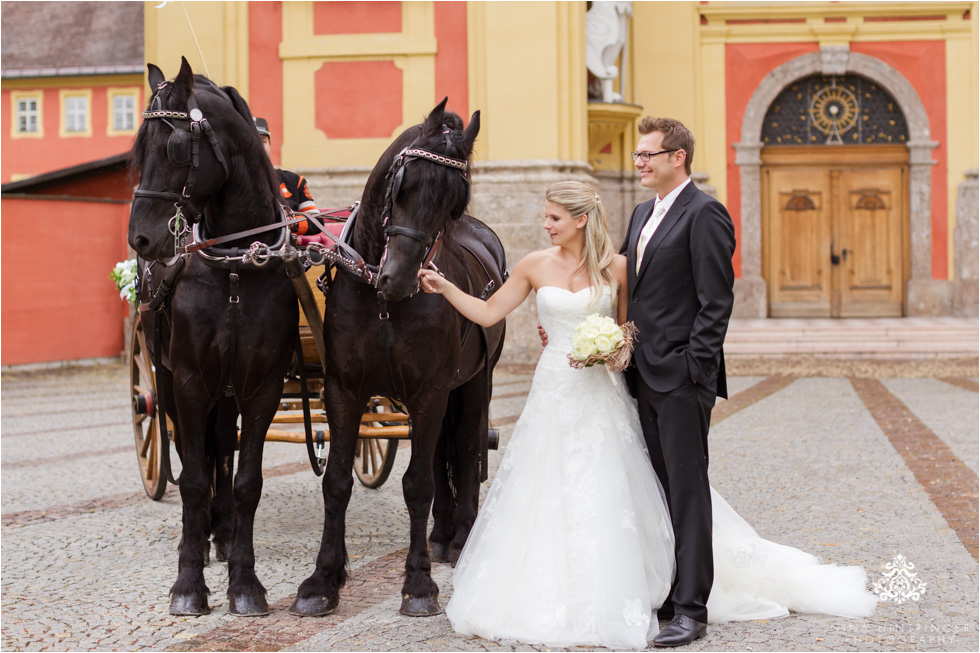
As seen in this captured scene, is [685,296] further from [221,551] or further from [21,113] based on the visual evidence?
[21,113]

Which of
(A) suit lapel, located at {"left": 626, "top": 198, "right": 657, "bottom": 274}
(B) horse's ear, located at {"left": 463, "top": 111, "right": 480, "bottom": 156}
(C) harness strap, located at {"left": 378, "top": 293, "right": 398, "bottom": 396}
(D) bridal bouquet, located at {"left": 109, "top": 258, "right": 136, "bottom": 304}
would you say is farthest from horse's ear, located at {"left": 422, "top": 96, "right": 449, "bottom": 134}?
(D) bridal bouquet, located at {"left": 109, "top": 258, "right": 136, "bottom": 304}

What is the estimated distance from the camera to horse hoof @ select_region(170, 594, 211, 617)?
4445mm

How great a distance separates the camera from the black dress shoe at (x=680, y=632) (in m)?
4.03

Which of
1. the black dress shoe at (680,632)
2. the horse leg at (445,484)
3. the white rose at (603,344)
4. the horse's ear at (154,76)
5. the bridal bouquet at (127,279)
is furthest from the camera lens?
the bridal bouquet at (127,279)

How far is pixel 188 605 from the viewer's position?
446 centimetres

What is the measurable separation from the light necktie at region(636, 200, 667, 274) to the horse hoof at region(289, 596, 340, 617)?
6.42 ft

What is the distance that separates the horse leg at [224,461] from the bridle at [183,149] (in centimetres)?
116

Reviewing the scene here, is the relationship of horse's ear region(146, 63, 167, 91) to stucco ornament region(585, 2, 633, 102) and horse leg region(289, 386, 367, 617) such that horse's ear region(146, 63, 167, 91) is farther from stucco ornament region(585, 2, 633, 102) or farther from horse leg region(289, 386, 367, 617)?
stucco ornament region(585, 2, 633, 102)

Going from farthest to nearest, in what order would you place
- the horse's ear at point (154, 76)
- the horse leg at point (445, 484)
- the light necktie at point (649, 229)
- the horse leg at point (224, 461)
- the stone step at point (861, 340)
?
the stone step at point (861, 340) < the horse leg at point (445, 484) < the horse leg at point (224, 461) < the horse's ear at point (154, 76) < the light necktie at point (649, 229)

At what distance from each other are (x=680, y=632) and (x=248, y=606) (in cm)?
183

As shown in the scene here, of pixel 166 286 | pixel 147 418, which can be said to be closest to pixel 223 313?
pixel 166 286

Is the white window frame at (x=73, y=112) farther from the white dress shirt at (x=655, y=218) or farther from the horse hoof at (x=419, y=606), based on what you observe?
the white dress shirt at (x=655, y=218)

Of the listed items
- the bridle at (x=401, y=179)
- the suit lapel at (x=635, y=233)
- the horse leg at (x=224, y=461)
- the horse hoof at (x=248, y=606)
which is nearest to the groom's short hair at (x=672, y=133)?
the suit lapel at (x=635, y=233)

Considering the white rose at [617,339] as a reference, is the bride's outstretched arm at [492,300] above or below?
above
